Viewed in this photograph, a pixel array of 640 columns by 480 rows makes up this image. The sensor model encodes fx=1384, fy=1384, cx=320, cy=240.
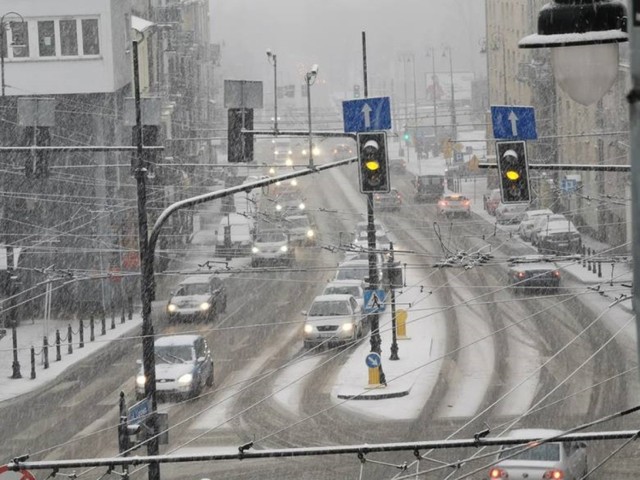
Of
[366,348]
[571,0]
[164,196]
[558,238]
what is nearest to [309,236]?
[164,196]

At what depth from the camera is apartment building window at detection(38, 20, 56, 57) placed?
1746 inches

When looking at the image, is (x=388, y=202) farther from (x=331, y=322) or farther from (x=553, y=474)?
(x=553, y=474)

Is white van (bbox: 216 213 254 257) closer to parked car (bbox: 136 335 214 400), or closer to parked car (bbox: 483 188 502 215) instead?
parked car (bbox: 483 188 502 215)

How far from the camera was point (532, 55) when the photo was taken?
60844 millimetres

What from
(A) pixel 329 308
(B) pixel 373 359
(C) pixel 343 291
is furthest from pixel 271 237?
(B) pixel 373 359

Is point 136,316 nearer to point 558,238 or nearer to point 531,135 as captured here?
point 558,238

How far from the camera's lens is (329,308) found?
34812mm

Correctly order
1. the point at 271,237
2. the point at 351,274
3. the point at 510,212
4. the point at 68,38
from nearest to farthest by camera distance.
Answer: the point at 351,274 < the point at 68,38 < the point at 271,237 < the point at 510,212

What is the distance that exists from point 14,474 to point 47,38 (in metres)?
34.6

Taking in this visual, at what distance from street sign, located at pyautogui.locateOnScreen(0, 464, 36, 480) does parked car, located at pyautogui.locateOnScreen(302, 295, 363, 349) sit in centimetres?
2202

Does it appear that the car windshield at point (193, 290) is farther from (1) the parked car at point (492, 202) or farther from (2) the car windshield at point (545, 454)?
(2) the car windshield at point (545, 454)

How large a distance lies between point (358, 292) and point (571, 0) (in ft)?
113

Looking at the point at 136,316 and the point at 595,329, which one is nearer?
the point at 595,329

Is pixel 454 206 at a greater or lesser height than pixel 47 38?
lesser
